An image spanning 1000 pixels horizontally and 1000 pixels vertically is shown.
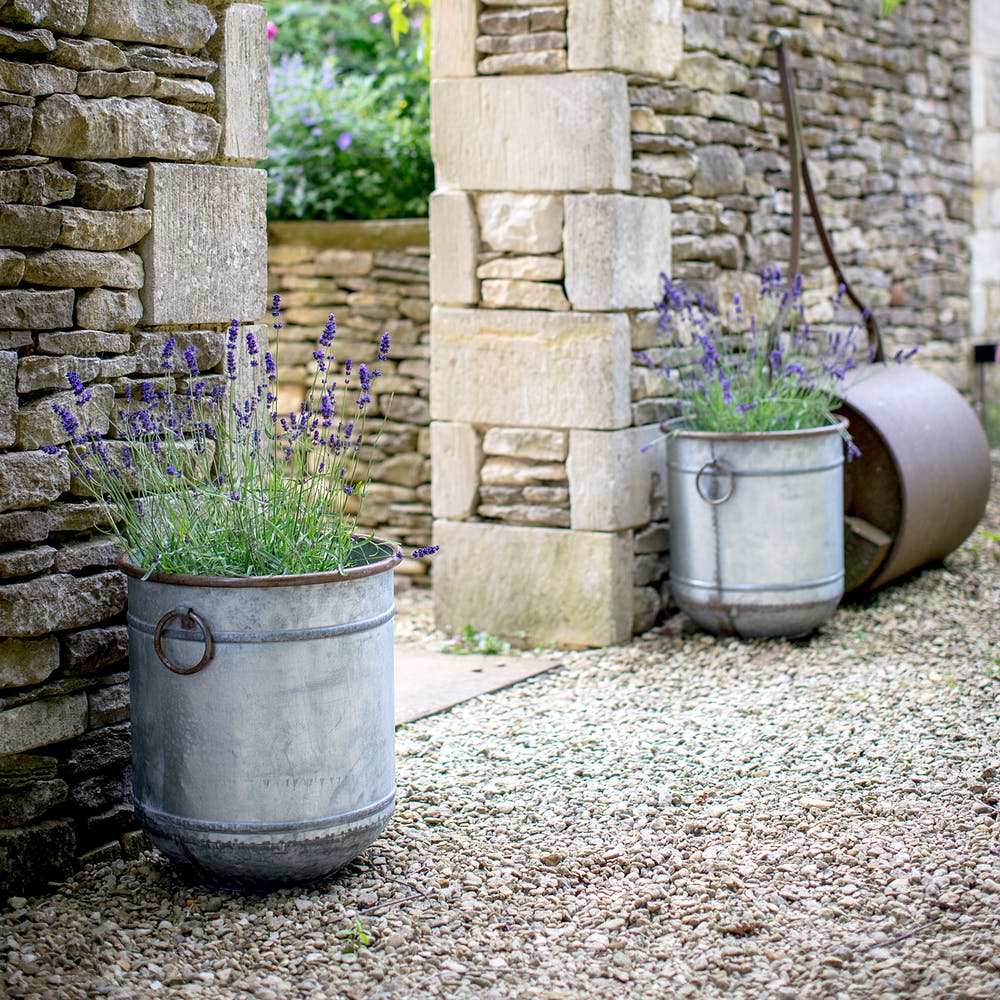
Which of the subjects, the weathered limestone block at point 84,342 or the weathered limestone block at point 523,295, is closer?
the weathered limestone block at point 84,342

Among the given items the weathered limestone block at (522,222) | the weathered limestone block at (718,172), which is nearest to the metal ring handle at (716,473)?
the weathered limestone block at (522,222)

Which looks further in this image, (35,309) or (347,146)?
(347,146)

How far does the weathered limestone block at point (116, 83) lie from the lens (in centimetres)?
305

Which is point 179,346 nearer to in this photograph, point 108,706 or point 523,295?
point 108,706

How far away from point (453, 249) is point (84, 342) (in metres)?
2.27

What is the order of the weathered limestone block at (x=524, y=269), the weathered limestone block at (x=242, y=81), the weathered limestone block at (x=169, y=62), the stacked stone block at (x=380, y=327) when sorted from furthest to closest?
1. the stacked stone block at (x=380, y=327)
2. the weathered limestone block at (x=524, y=269)
3. the weathered limestone block at (x=242, y=81)
4. the weathered limestone block at (x=169, y=62)

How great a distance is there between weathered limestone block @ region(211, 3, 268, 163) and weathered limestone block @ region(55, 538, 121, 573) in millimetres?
944

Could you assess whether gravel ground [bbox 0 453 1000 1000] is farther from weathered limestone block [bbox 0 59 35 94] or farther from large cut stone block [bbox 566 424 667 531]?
weathered limestone block [bbox 0 59 35 94]

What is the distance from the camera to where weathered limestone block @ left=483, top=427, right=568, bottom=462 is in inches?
201

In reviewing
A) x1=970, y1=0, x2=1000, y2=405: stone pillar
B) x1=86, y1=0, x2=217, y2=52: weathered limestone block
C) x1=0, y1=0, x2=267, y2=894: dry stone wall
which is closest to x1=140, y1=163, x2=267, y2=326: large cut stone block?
x1=0, y1=0, x2=267, y2=894: dry stone wall

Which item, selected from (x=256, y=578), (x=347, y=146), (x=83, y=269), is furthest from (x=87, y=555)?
(x=347, y=146)

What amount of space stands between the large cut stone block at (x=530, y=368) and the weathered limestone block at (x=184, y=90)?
→ 6.34ft

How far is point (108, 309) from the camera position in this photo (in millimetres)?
3131

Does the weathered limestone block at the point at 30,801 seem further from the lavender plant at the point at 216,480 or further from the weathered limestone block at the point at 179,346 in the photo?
the weathered limestone block at the point at 179,346
